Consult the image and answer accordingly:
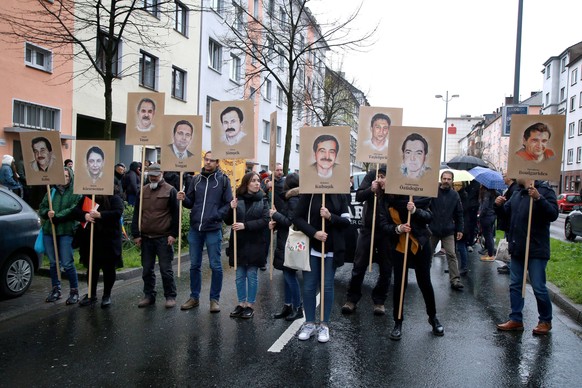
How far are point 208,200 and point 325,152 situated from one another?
1837 mm

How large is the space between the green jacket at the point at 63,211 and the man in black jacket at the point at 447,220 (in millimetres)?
5640

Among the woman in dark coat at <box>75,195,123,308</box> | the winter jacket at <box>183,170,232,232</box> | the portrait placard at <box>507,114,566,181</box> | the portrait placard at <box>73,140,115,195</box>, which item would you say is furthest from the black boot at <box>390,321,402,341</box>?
the portrait placard at <box>73,140,115,195</box>

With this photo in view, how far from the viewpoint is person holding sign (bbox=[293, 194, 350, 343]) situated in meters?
5.65

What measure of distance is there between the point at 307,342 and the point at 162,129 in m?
3.88

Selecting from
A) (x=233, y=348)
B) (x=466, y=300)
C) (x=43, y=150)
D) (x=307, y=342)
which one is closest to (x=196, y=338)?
(x=233, y=348)

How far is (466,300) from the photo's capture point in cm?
789

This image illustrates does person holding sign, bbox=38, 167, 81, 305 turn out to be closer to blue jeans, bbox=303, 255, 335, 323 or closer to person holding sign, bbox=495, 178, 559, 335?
blue jeans, bbox=303, 255, 335, 323

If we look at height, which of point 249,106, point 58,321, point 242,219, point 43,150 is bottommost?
point 58,321

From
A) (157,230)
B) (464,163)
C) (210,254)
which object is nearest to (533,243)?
(210,254)

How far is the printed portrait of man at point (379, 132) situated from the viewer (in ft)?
26.2

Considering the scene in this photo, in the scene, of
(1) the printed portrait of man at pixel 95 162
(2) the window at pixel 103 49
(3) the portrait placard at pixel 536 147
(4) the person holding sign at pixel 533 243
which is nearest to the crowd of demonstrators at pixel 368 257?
(4) the person holding sign at pixel 533 243

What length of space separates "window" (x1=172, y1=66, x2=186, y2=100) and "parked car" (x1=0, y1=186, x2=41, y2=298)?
18185 millimetres

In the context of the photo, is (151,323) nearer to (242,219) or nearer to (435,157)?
(242,219)

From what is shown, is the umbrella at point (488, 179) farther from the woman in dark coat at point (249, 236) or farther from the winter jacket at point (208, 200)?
the winter jacket at point (208, 200)
